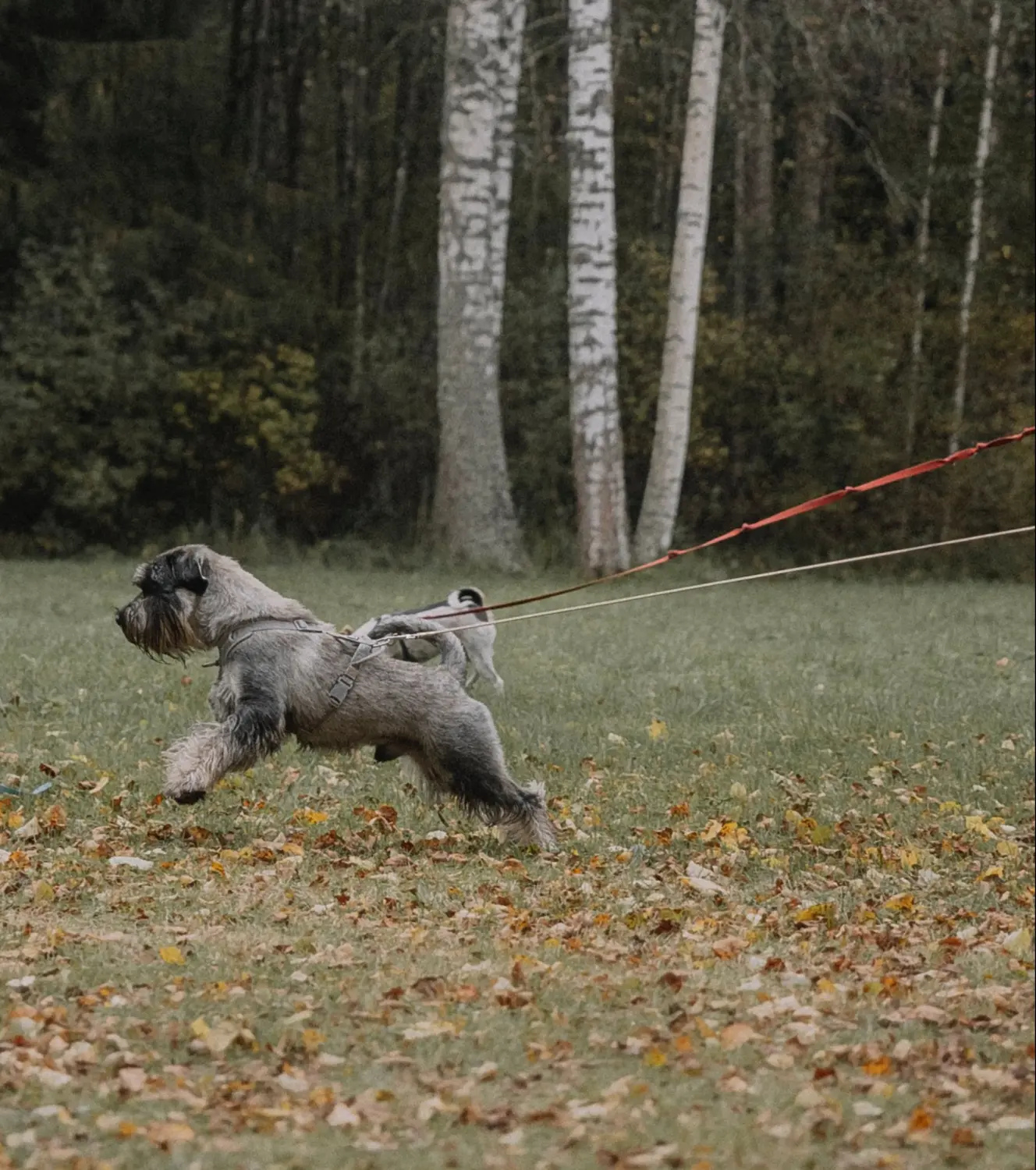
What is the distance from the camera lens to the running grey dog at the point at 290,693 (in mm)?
7602

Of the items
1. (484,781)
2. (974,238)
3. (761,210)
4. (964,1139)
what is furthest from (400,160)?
(964,1139)

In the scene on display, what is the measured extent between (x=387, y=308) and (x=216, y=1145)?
24539mm

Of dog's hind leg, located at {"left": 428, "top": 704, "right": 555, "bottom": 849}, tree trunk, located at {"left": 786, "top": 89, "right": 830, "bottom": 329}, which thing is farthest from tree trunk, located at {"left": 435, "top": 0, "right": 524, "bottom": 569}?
dog's hind leg, located at {"left": 428, "top": 704, "right": 555, "bottom": 849}

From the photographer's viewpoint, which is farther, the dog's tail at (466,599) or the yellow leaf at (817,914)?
the dog's tail at (466,599)

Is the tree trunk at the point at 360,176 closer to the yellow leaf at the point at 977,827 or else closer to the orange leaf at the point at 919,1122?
the yellow leaf at the point at 977,827

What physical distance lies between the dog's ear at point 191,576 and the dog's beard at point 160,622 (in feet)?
0.22

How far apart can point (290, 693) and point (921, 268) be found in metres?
21.6

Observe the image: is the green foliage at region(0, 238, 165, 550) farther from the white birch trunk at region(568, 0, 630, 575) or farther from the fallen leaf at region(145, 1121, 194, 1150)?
the fallen leaf at region(145, 1121, 194, 1150)

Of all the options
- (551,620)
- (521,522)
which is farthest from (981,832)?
(521,522)

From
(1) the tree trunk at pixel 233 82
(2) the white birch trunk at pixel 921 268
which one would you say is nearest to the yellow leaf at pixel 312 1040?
(1) the tree trunk at pixel 233 82

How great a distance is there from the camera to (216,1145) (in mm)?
4488

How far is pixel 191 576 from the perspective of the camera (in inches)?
302

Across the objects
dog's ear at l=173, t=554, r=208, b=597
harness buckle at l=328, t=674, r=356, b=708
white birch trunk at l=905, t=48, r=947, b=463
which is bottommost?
harness buckle at l=328, t=674, r=356, b=708

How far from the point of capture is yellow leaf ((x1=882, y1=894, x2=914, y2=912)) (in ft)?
23.7
